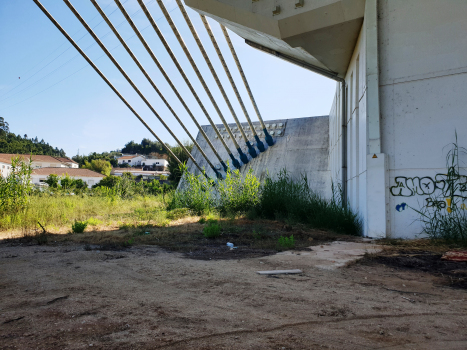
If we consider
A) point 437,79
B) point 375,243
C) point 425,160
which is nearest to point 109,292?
point 375,243

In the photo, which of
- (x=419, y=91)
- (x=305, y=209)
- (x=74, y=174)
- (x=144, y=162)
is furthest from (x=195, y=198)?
(x=144, y=162)

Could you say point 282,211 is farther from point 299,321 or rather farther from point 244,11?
point 299,321

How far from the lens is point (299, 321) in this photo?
7.79ft

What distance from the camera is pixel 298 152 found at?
1608 cm

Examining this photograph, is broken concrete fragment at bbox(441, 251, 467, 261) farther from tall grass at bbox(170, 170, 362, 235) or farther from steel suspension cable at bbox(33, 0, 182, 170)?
steel suspension cable at bbox(33, 0, 182, 170)

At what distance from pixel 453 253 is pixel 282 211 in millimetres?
6295

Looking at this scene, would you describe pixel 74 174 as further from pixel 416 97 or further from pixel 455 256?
pixel 455 256

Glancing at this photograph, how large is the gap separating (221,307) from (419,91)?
6060 millimetres

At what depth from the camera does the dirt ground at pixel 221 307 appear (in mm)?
2068

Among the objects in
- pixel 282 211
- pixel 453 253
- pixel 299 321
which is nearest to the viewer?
pixel 299 321

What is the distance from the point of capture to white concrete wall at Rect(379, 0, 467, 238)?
252 inches

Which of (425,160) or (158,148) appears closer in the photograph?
(425,160)

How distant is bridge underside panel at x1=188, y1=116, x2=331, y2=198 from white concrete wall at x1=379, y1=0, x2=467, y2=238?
7.49 meters

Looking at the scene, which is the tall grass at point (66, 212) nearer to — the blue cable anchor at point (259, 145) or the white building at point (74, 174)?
the blue cable anchor at point (259, 145)
